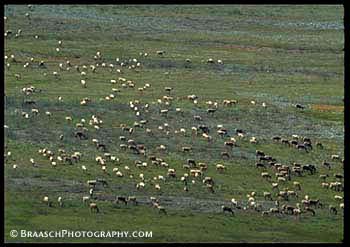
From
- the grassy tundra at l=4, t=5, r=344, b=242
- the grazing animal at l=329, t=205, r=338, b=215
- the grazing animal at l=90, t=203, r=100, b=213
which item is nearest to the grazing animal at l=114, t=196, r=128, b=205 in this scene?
the grassy tundra at l=4, t=5, r=344, b=242

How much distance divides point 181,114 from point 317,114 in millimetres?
9883

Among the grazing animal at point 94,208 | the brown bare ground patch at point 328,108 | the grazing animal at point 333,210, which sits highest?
the brown bare ground patch at point 328,108

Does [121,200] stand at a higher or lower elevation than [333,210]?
higher

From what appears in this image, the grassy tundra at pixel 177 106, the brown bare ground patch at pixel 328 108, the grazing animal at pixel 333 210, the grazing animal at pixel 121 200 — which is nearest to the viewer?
the grassy tundra at pixel 177 106

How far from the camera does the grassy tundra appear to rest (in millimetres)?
55594

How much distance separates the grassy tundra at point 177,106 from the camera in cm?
5559

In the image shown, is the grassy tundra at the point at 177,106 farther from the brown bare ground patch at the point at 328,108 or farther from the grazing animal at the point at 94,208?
the grazing animal at the point at 94,208

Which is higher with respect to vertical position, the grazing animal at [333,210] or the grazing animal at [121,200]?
the grazing animal at [121,200]

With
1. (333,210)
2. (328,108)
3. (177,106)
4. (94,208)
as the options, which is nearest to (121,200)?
(94,208)

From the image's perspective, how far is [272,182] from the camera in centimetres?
6156

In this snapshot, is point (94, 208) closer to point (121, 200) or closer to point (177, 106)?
point (121, 200)

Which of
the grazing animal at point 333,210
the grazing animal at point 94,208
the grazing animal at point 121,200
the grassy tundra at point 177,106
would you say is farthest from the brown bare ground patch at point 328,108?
the grazing animal at point 94,208

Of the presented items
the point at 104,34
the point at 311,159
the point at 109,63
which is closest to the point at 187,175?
the point at 311,159

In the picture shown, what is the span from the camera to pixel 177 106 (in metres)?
74.2
